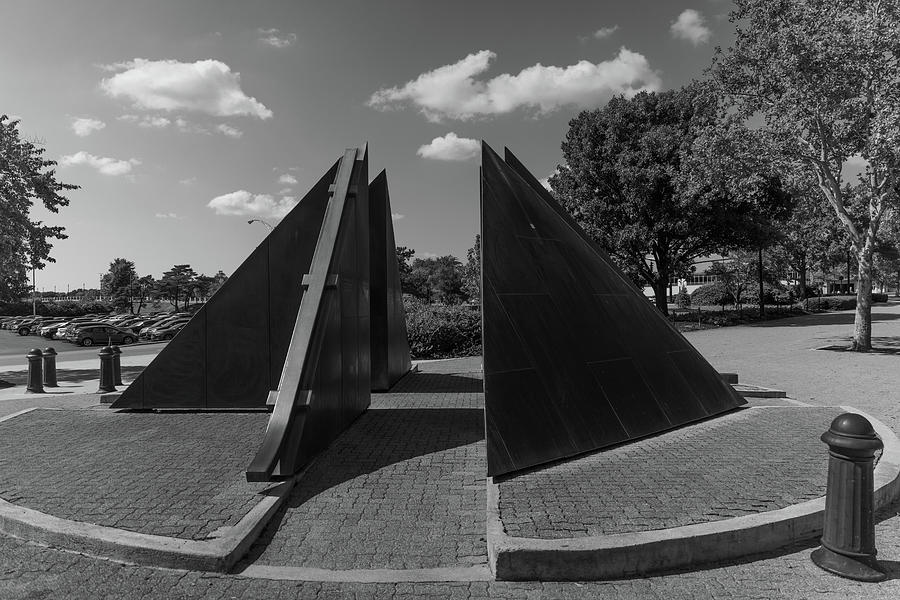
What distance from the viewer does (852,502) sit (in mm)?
3795

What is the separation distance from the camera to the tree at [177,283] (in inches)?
3583

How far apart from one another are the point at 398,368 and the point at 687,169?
14.4 m

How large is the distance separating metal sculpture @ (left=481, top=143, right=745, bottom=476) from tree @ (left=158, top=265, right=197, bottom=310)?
93242 millimetres

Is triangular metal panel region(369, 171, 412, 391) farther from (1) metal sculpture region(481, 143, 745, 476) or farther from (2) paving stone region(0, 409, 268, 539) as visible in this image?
(1) metal sculpture region(481, 143, 745, 476)

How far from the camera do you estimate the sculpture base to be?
145 inches

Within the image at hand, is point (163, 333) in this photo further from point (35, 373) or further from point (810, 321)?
point (810, 321)

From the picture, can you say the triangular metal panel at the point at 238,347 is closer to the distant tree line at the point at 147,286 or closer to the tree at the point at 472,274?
the tree at the point at 472,274

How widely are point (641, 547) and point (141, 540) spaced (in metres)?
3.55

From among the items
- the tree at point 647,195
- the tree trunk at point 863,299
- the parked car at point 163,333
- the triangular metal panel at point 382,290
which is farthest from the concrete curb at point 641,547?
the parked car at point 163,333

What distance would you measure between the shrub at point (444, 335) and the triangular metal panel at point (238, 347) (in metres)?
10.7

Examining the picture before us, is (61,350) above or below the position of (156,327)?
below

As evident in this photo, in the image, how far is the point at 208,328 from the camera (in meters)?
8.91

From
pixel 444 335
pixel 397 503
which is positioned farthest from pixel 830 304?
pixel 397 503

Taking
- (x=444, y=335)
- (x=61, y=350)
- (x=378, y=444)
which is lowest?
(x=61, y=350)
